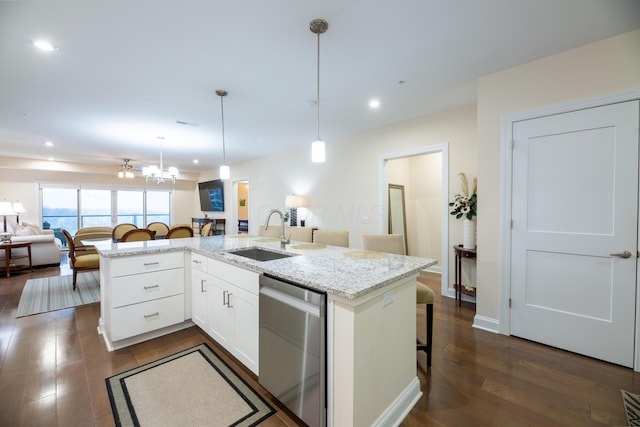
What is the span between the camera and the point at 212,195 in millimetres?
8500

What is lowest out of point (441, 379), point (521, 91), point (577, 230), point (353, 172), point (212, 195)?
point (441, 379)

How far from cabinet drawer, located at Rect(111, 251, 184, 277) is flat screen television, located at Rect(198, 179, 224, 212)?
583 cm

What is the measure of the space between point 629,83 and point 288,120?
3.48m

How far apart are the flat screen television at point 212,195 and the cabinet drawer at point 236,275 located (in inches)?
248

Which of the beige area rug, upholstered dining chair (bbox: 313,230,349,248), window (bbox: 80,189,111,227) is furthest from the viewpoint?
window (bbox: 80,189,111,227)

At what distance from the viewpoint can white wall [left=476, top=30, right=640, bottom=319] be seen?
204 centimetres

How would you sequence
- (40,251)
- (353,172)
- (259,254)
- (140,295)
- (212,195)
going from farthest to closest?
(212,195), (40,251), (353,172), (259,254), (140,295)

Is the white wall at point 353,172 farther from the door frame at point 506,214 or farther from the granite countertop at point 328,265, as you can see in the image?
the granite countertop at point 328,265

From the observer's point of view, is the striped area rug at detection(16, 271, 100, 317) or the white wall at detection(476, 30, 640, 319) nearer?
the white wall at detection(476, 30, 640, 319)

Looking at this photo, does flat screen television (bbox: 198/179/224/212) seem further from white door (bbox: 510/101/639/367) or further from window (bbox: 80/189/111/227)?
white door (bbox: 510/101/639/367)

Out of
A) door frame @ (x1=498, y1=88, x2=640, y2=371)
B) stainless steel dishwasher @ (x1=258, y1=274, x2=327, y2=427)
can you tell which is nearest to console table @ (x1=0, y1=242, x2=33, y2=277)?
stainless steel dishwasher @ (x1=258, y1=274, x2=327, y2=427)

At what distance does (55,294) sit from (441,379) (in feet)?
16.4

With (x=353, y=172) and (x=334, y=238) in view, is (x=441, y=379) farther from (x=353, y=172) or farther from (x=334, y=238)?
(x=353, y=172)

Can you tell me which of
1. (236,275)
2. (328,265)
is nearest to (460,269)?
(328,265)
